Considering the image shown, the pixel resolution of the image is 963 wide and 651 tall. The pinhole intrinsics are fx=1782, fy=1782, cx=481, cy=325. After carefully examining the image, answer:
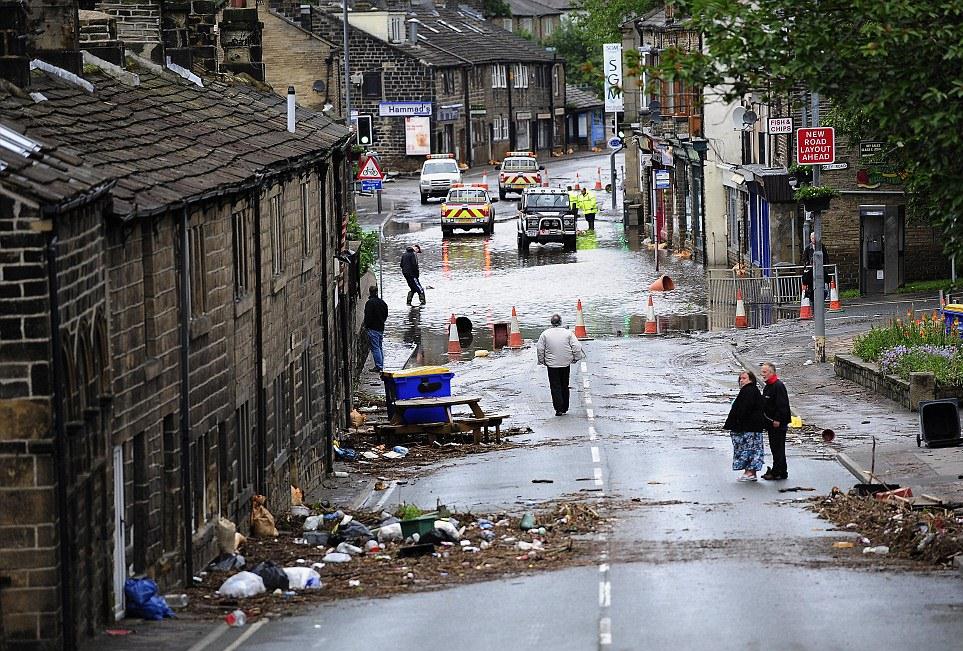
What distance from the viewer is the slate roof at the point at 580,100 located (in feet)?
382

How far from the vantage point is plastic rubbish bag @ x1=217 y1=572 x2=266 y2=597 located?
17078 millimetres

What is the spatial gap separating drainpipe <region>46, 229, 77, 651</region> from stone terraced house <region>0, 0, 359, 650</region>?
17 millimetres

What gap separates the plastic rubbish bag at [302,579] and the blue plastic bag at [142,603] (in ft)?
5.34

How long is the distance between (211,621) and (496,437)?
12.7 m

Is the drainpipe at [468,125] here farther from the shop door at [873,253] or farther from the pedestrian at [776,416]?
the pedestrian at [776,416]

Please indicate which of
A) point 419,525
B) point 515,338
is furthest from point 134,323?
point 515,338

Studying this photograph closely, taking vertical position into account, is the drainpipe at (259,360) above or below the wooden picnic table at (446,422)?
above

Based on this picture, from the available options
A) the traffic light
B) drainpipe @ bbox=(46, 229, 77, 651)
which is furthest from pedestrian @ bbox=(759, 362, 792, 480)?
the traffic light

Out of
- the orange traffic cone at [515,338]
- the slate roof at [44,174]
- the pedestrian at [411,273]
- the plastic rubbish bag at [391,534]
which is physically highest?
the slate roof at [44,174]

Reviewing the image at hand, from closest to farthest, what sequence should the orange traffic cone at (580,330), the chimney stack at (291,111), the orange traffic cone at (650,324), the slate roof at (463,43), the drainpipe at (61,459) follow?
1. the drainpipe at (61,459)
2. the chimney stack at (291,111)
3. the orange traffic cone at (580,330)
4. the orange traffic cone at (650,324)
5. the slate roof at (463,43)

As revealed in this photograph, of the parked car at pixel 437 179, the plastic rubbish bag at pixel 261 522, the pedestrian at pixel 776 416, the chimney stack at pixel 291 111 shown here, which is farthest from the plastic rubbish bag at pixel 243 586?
the parked car at pixel 437 179

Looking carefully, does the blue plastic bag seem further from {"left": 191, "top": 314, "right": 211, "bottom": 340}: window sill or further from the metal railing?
the metal railing

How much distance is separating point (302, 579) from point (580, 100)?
10217 centimetres

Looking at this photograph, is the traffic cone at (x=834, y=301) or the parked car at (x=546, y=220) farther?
the parked car at (x=546, y=220)
